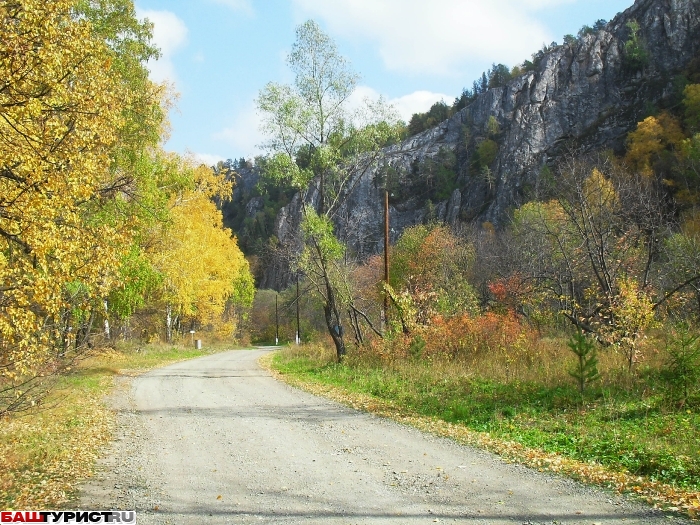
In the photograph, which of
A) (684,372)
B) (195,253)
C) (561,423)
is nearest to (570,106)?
(195,253)

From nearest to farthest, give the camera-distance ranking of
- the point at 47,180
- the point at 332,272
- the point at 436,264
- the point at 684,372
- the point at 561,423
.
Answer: the point at 47,180 < the point at 561,423 < the point at 684,372 < the point at 332,272 < the point at 436,264

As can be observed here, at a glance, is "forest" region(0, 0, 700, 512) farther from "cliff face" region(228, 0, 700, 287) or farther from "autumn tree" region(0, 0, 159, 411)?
"cliff face" region(228, 0, 700, 287)

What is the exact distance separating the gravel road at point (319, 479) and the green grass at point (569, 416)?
1163mm

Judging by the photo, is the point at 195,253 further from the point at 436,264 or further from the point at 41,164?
the point at 41,164

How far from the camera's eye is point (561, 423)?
8.95 metres

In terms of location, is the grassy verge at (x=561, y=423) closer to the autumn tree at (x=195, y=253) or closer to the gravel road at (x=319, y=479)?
the gravel road at (x=319, y=479)

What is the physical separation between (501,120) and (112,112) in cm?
10165

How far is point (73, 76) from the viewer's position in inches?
311

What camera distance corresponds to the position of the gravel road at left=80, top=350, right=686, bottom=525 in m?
5.09

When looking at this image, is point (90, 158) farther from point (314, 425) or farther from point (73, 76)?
point (314, 425)

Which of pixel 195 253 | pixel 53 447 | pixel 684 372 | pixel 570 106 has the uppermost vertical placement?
pixel 570 106

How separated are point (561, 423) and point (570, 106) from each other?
84.8 metres

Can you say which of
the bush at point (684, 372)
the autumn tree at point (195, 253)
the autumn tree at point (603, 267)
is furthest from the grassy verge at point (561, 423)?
the autumn tree at point (195, 253)

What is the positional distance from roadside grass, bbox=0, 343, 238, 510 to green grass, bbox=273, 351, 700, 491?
18.8ft
